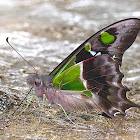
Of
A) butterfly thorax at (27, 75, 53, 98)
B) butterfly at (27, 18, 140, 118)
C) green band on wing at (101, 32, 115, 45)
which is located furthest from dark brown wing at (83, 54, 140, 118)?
butterfly thorax at (27, 75, 53, 98)

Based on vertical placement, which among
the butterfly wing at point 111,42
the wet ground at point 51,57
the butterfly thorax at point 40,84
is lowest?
the wet ground at point 51,57

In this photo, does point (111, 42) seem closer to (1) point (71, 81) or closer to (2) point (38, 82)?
(1) point (71, 81)

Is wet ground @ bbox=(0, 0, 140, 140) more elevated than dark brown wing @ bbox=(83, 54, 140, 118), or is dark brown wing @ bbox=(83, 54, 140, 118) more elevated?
dark brown wing @ bbox=(83, 54, 140, 118)

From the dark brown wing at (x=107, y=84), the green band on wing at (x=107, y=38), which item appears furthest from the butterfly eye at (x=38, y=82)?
the green band on wing at (x=107, y=38)

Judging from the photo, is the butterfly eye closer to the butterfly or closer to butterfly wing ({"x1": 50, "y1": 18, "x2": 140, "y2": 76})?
the butterfly

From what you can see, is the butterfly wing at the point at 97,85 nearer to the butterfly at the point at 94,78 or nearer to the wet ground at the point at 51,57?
the butterfly at the point at 94,78

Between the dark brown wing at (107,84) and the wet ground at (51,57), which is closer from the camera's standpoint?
the wet ground at (51,57)
